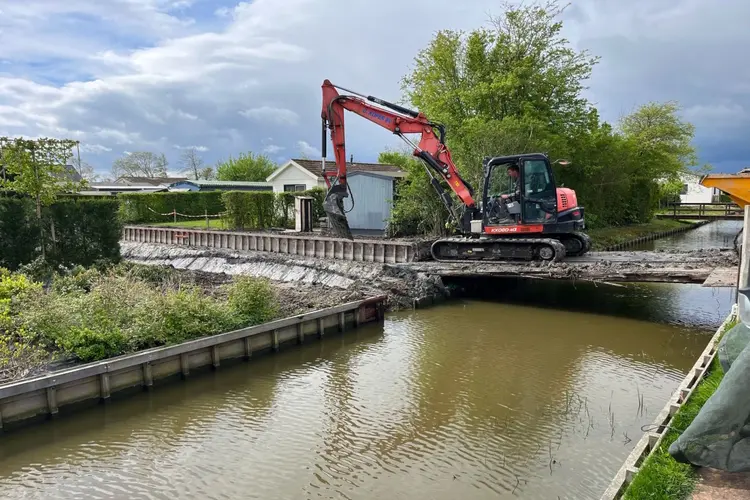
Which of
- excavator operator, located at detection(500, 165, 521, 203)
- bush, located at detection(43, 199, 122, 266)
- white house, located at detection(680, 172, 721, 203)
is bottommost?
bush, located at detection(43, 199, 122, 266)

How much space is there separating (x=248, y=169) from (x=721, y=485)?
63.7 meters

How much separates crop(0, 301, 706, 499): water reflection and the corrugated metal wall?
1322cm

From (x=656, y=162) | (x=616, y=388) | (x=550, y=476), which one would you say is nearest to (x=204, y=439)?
(x=550, y=476)

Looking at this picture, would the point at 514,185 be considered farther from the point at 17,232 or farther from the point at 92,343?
the point at 17,232

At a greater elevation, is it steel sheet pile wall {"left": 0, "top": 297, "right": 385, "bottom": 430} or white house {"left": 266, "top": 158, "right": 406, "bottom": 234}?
white house {"left": 266, "top": 158, "right": 406, "bottom": 234}

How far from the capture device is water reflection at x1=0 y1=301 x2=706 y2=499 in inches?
234

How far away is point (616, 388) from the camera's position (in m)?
8.59

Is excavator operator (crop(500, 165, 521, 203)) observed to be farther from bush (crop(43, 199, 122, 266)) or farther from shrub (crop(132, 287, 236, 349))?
bush (crop(43, 199, 122, 266))

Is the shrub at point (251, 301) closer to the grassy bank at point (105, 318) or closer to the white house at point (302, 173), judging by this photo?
the grassy bank at point (105, 318)

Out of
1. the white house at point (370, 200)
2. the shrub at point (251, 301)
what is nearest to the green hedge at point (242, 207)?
the white house at point (370, 200)

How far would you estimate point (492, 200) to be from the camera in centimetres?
1467

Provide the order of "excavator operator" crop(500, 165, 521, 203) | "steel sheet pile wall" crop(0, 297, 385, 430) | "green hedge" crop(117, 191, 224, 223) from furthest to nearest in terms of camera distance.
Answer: "green hedge" crop(117, 191, 224, 223) → "excavator operator" crop(500, 165, 521, 203) → "steel sheet pile wall" crop(0, 297, 385, 430)

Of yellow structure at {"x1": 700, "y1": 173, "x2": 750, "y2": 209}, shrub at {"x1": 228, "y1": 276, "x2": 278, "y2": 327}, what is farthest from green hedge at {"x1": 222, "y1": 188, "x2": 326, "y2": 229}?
yellow structure at {"x1": 700, "y1": 173, "x2": 750, "y2": 209}

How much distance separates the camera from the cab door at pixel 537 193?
45.2ft
